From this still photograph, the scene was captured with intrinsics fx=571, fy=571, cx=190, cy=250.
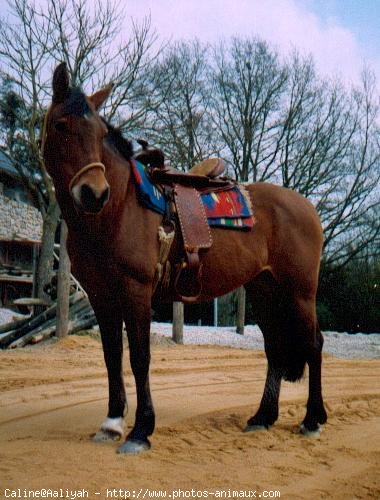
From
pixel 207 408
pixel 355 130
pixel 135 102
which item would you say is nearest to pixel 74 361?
pixel 207 408

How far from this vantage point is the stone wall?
965 inches

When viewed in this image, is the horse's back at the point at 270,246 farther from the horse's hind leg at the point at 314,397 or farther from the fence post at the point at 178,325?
the fence post at the point at 178,325

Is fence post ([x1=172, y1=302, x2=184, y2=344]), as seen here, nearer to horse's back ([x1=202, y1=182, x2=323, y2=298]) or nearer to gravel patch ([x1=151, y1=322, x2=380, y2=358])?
gravel patch ([x1=151, y1=322, x2=380, y2=358])

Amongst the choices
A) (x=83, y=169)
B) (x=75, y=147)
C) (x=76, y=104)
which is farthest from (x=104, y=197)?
(x=76, y=104)

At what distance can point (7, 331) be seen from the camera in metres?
13.1

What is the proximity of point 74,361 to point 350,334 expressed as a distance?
1228 centimetres

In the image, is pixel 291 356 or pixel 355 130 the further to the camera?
pixel 355 130

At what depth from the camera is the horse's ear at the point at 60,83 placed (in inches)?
150

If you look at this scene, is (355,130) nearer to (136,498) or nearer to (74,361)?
(74,361)

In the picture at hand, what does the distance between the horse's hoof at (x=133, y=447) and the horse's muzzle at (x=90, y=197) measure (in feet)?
5.09

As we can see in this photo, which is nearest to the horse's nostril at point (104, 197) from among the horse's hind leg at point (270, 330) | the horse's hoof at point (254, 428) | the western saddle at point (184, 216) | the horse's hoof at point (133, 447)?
the western saddle at point (184, 216)

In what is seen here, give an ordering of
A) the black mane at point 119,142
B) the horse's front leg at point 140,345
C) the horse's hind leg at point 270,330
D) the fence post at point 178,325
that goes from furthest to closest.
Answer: the fence post at point 178,325 → the horse's hind leg at point 270,330 → the black mane at point 119,142 → the horse's front leg at point 140,345

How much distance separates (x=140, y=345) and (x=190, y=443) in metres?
0.80

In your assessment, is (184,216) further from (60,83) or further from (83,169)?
(60,83)
